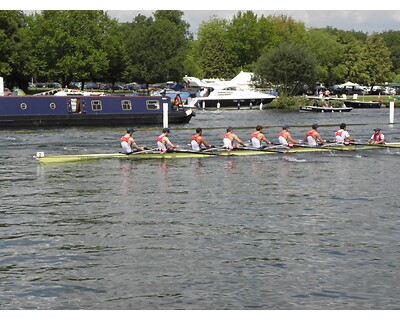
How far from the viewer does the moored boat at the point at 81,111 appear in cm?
6119

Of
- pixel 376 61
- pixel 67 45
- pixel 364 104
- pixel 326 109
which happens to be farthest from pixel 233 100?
pixel 376 61

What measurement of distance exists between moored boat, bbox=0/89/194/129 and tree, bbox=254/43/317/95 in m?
47.8

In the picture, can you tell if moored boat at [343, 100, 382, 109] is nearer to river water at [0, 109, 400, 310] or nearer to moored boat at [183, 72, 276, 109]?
moored boat at [183, 72, 276, 109]

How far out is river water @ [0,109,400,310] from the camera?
1711 centimetres

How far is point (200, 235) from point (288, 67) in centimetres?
9211

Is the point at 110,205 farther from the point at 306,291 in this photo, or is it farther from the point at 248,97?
the point at 248,97

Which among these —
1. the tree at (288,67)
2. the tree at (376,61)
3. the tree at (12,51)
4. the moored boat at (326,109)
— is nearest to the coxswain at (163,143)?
the moored boat at (326,109)

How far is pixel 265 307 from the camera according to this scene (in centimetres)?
1619

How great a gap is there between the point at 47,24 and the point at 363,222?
3530 inches

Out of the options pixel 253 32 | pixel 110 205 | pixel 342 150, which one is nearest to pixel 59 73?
pixel 253 32

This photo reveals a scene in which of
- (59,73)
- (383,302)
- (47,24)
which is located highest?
(47,24)

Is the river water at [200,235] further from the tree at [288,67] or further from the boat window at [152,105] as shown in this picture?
the tree at [288,67]

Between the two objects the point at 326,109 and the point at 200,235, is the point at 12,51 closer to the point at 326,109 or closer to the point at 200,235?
the point at 326,109

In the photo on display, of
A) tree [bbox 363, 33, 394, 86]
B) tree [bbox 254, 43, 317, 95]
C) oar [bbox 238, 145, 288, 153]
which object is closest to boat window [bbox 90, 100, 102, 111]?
oar [bbox 238, 145, 288, 153]
